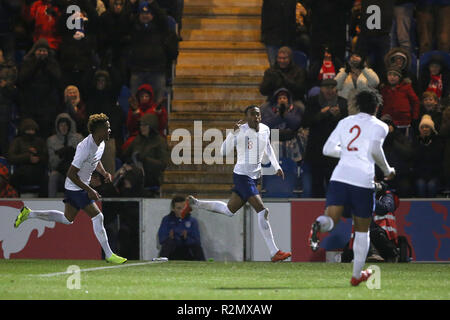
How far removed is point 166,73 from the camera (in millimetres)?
18875

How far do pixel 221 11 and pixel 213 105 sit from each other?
2443mm

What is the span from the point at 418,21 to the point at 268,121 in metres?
3.19

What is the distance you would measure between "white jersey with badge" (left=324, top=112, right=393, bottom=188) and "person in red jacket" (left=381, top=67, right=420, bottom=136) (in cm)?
593

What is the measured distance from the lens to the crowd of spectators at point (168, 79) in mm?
16125

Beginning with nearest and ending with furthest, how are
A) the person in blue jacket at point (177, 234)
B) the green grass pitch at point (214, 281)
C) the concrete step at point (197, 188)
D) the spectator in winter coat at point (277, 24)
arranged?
the green grass pitch at point (214, 281) < the person in blue jacket at point (177, 234) < the concrete step at point (197, 188) < the spectator in winter coat at point (277, 24)

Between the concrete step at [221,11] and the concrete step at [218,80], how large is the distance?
1.69m

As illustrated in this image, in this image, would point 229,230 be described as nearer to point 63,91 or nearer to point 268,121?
point 268,121

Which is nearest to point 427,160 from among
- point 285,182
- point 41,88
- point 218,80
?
point 285,182

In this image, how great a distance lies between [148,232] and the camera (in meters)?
15.8

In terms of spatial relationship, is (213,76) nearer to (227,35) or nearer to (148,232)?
(227,35)

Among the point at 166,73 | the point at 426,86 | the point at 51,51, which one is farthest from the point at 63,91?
the point at 426,86

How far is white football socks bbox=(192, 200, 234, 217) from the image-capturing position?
46.2 ft

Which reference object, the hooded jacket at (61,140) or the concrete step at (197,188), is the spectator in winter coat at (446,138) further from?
the hooded jacket at (61,140)

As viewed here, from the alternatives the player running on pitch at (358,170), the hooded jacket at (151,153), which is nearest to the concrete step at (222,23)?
the hooded jacket at (151,153)
